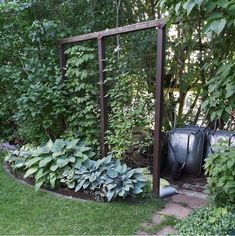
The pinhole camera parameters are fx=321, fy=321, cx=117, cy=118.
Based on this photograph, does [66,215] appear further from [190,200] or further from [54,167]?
[190,200]

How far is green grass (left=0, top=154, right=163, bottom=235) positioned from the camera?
2.70m

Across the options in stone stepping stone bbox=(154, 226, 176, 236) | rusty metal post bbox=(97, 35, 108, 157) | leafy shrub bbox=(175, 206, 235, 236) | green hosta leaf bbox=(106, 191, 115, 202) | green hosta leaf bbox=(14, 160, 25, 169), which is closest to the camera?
leafy shrub bbox=(175, 206, 235, 236)

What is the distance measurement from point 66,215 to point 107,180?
55cm

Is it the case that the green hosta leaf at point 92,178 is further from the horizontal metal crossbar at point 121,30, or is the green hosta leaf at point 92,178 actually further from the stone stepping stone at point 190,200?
the horizontal metal crossbar at point 121,30

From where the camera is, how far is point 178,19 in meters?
2.77

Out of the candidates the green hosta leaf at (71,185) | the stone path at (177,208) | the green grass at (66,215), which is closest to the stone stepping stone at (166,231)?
the stone path at (177,208)

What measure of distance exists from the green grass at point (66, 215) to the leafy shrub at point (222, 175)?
2.25 feet

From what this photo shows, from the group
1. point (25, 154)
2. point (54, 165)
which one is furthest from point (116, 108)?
point (25, 154)

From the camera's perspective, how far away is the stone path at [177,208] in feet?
8.93

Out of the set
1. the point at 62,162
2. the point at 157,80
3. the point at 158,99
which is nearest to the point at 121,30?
the point at 157,80

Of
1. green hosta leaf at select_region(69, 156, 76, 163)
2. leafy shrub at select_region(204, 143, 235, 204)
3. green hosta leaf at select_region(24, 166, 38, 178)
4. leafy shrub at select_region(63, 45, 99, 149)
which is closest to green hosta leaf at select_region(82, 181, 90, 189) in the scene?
green hosta leaf at select_region(69, 156, 76, 163)

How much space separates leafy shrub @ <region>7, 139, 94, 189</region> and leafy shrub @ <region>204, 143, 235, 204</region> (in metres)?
1.53

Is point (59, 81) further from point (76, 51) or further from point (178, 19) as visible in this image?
point (178, 19)

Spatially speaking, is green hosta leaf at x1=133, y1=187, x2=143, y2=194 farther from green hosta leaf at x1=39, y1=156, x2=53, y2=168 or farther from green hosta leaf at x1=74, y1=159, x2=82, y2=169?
green hosta leaf at x1=39, y1=156, x2=53, y2=168
